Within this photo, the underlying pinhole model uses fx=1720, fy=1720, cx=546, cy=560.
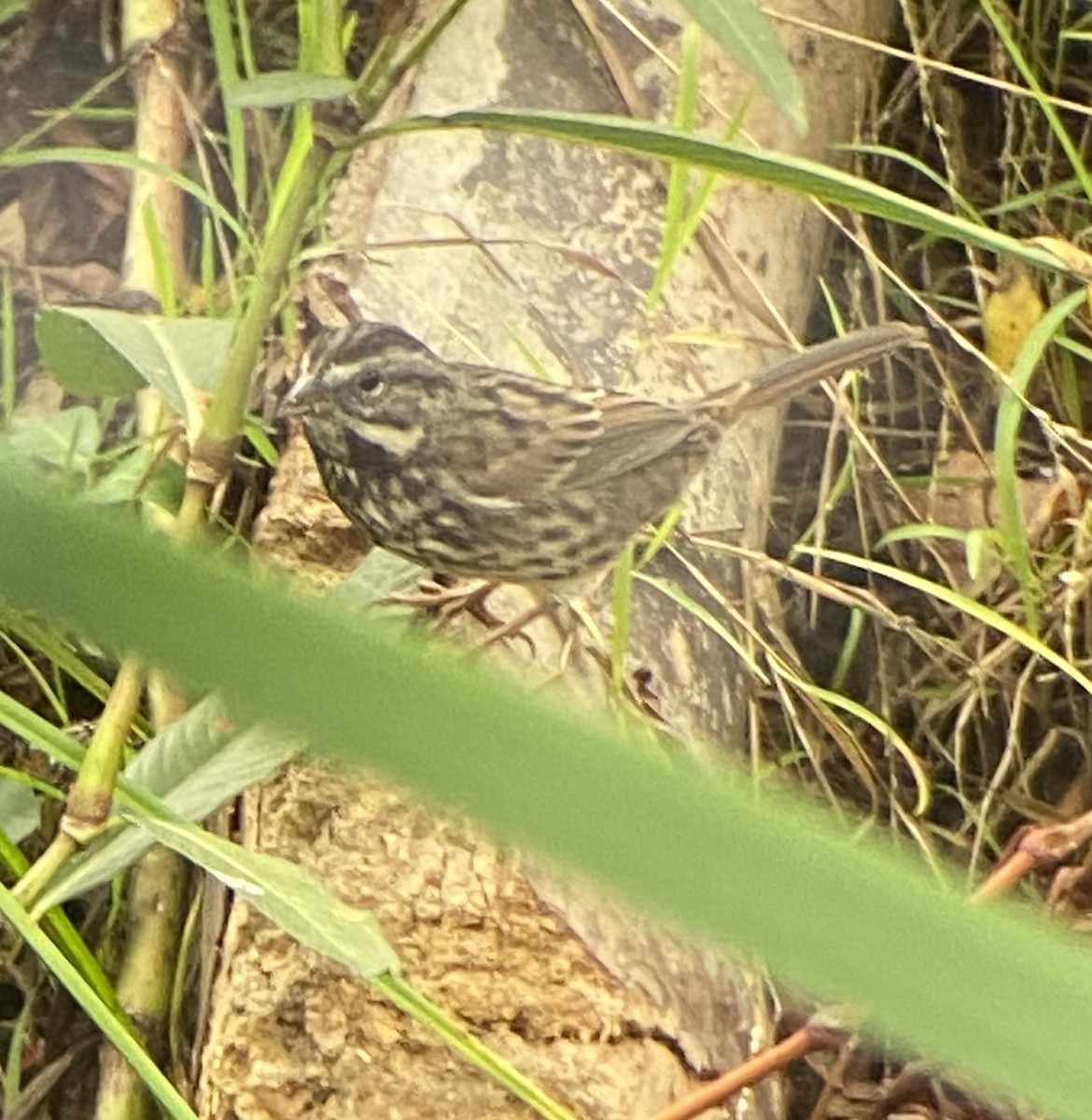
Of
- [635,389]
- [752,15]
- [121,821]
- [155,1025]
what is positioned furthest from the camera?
[635,389]

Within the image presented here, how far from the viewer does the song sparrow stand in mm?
1236

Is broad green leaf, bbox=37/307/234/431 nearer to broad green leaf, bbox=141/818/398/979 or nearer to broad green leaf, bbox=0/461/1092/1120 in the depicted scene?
broad green leaf, bbox=141/818/398/979

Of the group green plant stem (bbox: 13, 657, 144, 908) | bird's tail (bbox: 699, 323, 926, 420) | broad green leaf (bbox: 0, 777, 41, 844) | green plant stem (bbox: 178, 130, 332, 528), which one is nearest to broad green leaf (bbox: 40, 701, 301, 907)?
green plant stem (bbox: 13, 657, 144, 908)

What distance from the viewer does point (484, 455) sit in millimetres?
1287

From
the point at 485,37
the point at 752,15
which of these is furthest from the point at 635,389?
the point at 752,15

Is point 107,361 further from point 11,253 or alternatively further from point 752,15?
point 11,253

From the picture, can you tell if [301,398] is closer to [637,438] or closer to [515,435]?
[515,435]

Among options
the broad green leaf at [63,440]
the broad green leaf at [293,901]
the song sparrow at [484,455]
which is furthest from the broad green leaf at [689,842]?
the broad green leaf at [63,440]

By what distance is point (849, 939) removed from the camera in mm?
294

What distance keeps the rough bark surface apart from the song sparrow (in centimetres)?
15

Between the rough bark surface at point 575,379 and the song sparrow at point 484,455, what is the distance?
15 centimetres

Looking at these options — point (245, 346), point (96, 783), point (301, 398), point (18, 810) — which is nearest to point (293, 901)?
point (96, 783)

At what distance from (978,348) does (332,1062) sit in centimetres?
106

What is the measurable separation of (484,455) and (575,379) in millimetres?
214
